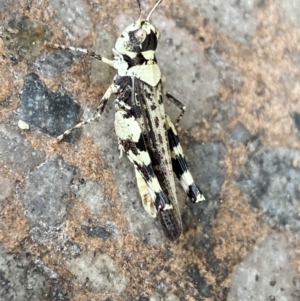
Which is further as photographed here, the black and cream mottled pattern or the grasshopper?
the black and cream mottled pattern

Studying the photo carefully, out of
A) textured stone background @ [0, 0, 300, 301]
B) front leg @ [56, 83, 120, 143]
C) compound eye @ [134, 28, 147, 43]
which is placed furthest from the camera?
compound eye @ [134, 28, 147, 43]

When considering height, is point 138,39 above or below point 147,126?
above

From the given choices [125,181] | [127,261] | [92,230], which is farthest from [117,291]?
[125,181]

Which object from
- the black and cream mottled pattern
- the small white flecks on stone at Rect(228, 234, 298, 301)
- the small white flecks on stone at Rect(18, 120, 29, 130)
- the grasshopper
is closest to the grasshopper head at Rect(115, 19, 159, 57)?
the grasshopper

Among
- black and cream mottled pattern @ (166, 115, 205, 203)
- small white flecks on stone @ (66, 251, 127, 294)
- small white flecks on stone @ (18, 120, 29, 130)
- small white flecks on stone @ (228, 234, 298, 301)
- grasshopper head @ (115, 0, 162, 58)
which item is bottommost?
small white flecks on stone @ (66, 251, 127, 294)

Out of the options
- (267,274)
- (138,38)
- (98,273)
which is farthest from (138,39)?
(267,274)

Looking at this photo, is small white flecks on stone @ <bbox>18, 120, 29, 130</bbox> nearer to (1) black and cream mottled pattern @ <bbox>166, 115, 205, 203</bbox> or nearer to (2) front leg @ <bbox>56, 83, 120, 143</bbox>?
(2) front leg @ <bbox>56, 83, 120, 143</bbox>

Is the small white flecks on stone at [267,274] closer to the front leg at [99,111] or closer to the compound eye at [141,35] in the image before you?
the front leg at [99,111]

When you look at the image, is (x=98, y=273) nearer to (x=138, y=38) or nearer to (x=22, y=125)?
(x=22, y=125)
